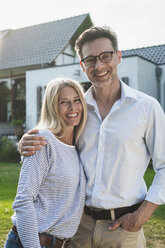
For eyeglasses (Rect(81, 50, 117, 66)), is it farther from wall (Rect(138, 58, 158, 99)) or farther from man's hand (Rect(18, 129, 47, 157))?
wall (Rect(138, 58, 158, 99))

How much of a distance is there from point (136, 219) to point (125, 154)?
19.1 inches

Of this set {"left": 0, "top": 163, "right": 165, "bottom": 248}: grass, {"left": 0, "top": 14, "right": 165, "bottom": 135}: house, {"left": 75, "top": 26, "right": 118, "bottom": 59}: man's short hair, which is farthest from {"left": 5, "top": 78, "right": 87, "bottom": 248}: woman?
{"left": 0, "top": 14, "right": 165, "bottom": 135}: house

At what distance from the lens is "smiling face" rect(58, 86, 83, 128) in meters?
2.63

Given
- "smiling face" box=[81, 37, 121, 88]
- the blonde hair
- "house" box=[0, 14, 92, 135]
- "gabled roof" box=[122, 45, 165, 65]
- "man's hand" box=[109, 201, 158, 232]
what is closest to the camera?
"man's hand" box=[109, 201, 158, 232]

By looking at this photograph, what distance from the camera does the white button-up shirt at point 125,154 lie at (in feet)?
8.09

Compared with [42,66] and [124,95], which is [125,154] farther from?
[42,66]

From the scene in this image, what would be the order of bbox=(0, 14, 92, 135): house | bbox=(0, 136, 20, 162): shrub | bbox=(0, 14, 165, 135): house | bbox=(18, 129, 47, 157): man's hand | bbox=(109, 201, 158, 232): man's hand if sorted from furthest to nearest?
bbox=(0, 14, 92, 135): house → bbox=(0, 14, 165, 135): house → bbox=(0, 136, 20, 162): shrub → bbox=(109, 201, 158, 232): man's hand → bbox=(18, 129, 47, 157): man's hand

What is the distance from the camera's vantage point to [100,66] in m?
2.68

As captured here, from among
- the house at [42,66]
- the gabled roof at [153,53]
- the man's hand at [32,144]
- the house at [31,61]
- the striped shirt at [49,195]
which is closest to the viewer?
the striped shirt at [49,195]

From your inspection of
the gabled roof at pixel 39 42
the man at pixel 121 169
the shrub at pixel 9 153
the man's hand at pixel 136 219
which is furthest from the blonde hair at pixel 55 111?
the gabled roof at pixel 39 42

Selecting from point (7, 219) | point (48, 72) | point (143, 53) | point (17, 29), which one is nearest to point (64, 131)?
point (7, 219)

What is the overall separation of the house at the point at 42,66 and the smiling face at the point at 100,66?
459 inches

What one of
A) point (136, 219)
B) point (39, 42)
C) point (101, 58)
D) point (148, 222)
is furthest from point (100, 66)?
point (39, 42)

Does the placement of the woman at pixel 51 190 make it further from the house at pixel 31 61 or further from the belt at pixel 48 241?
the house at pixel 31 61
